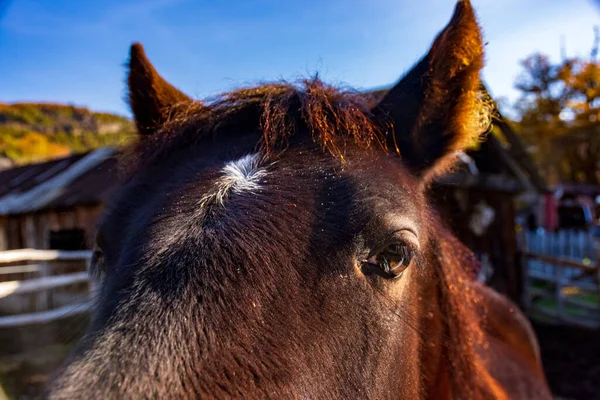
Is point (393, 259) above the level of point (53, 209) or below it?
below

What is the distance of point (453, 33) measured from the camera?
162cm

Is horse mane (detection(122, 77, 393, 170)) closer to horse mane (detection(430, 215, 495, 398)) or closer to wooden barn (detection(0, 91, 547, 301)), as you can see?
horse mane (detection(430, 215, 495, 398))

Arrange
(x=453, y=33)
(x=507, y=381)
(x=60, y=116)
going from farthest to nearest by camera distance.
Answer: (x=60, y=116) → (x=507, y=381) → (x=453, y=33)

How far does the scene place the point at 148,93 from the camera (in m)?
2.12

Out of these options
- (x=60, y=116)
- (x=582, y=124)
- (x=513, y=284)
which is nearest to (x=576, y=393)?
(x=513, y=284)

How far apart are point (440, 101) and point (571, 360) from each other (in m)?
7.48

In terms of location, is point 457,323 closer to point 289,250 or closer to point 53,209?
point 289,250

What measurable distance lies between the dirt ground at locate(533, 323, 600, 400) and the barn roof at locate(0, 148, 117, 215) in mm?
10085

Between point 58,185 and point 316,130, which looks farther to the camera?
point 58,185

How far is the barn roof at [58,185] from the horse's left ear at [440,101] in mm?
9665

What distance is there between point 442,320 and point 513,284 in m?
10.6

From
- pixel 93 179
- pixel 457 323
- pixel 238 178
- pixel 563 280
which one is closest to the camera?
pixel 238 178

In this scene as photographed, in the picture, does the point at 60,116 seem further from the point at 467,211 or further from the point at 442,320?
the point at 442,320

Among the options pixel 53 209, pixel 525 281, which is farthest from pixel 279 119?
pixel 53 209
